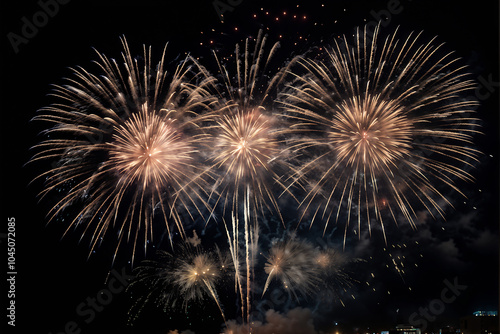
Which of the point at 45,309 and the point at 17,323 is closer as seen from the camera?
the point at 17,323

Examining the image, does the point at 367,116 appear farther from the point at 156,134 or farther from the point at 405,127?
the point at 156,134

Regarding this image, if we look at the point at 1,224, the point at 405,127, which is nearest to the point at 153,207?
the point at 1,224

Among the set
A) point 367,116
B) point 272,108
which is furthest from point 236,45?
point 367,116

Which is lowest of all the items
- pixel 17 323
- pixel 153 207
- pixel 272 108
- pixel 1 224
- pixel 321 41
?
pixel 17 323

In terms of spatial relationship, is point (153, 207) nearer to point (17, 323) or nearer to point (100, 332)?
point (17, 323)

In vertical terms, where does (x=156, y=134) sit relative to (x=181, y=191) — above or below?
above

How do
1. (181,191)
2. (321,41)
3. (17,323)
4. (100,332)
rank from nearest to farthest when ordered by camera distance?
(321,41), (181,191), (17,323), (100,332)

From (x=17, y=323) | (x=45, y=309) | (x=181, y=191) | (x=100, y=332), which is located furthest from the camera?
(x=100, y=332)

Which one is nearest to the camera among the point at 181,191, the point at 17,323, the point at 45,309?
the point at 181,191

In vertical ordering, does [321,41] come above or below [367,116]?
above
